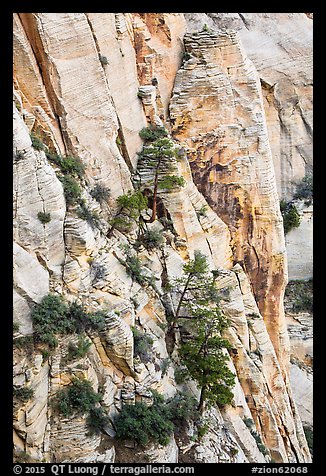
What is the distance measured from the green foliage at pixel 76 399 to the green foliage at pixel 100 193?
7.11m

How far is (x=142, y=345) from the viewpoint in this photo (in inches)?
654

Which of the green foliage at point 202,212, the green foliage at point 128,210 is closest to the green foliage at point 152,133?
the green foliage at point 128,210

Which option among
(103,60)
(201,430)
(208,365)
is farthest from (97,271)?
(103,60)

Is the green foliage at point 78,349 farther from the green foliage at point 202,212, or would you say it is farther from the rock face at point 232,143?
the rock face at point 232,143

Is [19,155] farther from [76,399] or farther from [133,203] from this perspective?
[76,399]

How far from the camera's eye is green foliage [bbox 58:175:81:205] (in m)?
16.7

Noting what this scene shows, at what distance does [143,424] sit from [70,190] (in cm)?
742

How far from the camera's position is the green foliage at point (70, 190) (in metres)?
16.7

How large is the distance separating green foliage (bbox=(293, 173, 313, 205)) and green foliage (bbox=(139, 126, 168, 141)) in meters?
19.4

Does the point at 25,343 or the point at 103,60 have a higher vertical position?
the point at 103,60

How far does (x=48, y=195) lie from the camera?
15.7m

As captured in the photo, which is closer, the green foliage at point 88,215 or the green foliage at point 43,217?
the green foliage at point 43,217

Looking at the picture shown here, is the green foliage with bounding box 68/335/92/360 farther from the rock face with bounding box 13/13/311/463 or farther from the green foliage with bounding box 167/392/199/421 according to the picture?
the green foliage with bounding box 167/392/199/421

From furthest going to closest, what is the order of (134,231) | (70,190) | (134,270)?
(134,231) → (134,270) → (70,190)
